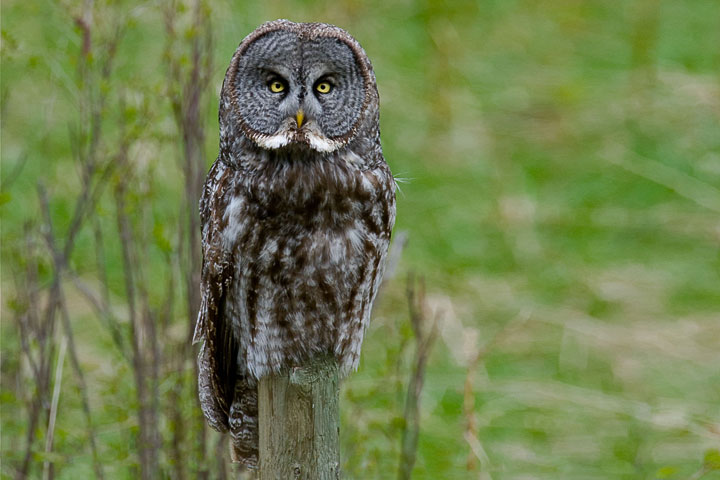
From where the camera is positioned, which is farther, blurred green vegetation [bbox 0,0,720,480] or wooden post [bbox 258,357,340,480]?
blurred green vegetation [bbox 0,0,720,480]

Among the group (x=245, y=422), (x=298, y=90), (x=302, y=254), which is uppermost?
(x=298, y=90)

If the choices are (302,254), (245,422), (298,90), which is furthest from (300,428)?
(298,90)

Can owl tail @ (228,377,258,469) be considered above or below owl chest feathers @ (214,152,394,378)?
below

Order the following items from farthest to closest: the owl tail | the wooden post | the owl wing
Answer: the owl tail
the owl wing
the wooden post

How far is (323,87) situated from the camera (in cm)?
214

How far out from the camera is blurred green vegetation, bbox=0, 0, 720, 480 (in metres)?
3.87

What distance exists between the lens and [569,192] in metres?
5.77

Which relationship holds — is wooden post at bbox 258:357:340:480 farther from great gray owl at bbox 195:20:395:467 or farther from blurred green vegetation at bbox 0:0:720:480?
blurred green vegetation at bbox 0:0:720:480

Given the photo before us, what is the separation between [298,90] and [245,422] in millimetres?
748

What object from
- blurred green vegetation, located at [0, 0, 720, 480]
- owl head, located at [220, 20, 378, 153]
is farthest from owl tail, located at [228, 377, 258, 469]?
owl head, located at [220, 20, 378, 153]

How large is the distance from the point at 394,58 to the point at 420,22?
1.24 feet

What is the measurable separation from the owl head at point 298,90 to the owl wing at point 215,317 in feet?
0.41

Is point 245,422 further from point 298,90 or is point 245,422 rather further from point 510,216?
point 510,216

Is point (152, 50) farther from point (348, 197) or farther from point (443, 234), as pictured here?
point (348, 197)
